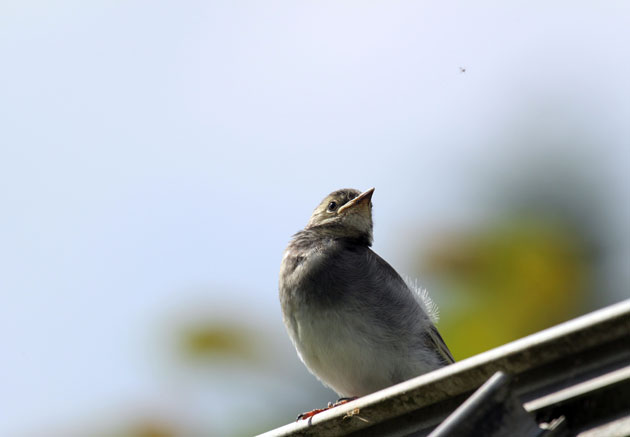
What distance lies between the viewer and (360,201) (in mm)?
7551

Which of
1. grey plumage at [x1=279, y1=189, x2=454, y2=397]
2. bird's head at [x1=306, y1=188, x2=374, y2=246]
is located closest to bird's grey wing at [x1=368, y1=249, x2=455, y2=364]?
grey plumage at [x1=279, y1=189, x2=454, y2=397]

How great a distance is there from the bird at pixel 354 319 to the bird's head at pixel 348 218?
2.04ft

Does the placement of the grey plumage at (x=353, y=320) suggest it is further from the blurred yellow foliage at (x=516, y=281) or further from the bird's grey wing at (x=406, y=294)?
the blurred yellow foliage at (x=516, y=281)

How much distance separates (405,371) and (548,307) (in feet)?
13.5

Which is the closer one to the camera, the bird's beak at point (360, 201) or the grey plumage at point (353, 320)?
the grey plumage at point (353, 320)

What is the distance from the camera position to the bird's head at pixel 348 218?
7434 mm

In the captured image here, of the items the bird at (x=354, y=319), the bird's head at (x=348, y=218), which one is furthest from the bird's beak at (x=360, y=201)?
the bird at (x=354, y=319)

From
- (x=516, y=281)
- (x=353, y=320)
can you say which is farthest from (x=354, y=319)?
(x=516, y=281)

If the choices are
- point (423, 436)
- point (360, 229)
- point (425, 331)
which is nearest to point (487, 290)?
point (360, 229)

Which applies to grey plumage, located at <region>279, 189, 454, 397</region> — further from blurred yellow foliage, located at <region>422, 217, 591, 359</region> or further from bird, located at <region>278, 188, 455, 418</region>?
blurred yellow foliage, located at <region>422, 217, 591, 359</region>

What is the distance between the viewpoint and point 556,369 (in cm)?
274

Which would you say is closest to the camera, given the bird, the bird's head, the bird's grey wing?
the bird

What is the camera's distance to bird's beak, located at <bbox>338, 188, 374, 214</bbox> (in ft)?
24.7

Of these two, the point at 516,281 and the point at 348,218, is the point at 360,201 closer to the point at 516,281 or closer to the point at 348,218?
the point at 348,218
